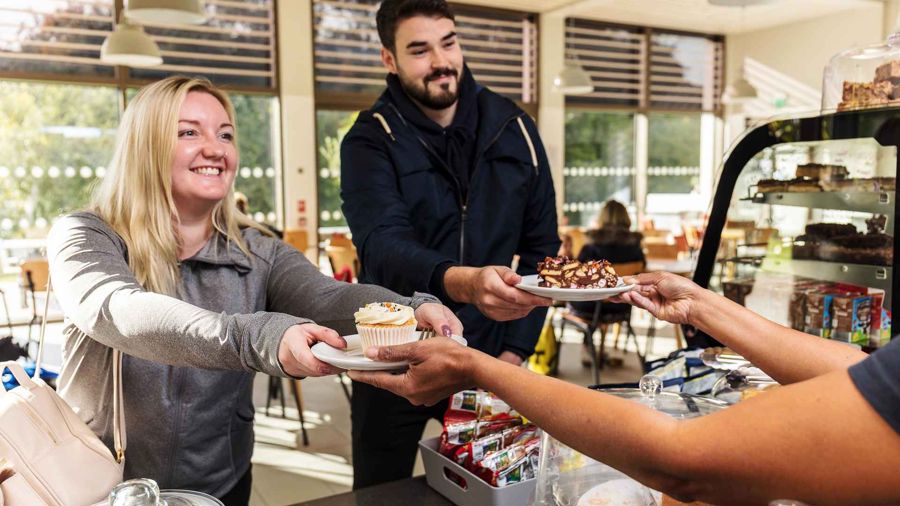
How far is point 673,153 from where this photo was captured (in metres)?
12.6

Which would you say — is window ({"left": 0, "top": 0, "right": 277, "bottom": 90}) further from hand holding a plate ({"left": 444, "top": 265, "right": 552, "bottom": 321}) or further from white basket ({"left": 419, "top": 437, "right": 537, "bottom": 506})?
white basket ({"left": 419, "top": 437, "right": 537, "bottom": 506})

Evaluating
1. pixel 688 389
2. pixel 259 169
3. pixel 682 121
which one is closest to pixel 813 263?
pixel 688 389

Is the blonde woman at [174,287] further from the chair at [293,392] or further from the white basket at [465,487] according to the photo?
the chair at [293,392]

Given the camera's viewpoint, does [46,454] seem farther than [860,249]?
No

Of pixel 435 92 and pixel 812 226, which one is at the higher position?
pixel 435 92

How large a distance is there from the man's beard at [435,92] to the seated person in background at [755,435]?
4.51 feet

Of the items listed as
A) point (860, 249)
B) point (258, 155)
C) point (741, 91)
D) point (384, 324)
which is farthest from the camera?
point (258, 155)

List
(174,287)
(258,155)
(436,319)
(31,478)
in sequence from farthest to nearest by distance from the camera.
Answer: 1. (258,155)
2. (174,287)
3. (436,319)
4. (31,478)

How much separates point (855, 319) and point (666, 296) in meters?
0.68

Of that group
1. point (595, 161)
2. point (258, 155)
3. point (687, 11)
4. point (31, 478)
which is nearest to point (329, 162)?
point (258, 155)

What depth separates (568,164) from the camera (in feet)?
37.8

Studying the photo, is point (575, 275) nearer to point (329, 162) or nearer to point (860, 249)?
point (860, 249)

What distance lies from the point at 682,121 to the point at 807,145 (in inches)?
441

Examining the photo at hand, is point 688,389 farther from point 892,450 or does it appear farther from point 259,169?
point 259,169
